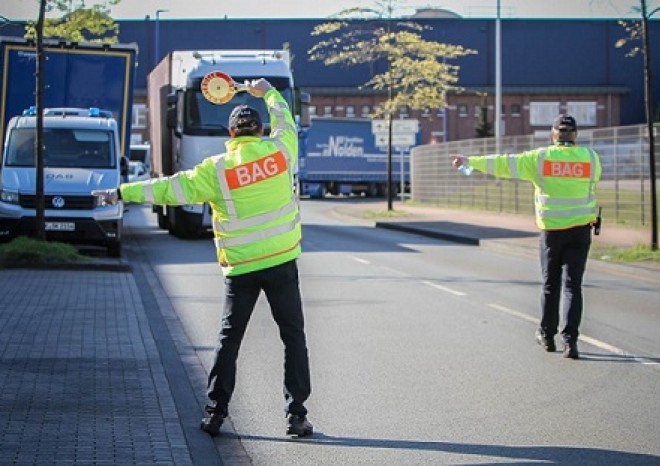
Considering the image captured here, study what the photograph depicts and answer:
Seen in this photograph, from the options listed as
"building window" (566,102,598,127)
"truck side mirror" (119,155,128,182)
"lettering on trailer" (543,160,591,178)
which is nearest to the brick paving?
"lettering on trailer" (543,160,591,178)

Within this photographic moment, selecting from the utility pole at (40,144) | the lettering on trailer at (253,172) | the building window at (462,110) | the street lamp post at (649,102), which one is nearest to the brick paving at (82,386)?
the lettering on trailer at (253,172)

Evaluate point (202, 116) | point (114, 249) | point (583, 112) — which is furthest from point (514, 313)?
point (583, 112)

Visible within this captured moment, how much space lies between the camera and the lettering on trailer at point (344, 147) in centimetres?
6800

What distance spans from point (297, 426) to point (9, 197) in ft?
50.2

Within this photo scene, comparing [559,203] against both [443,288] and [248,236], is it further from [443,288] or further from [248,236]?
[443,288]

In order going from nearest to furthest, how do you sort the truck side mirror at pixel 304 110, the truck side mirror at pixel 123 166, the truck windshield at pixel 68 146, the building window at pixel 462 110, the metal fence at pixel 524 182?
1. the truck windshield at pixel 68 146
2. the truck side mirror at pixel 123 166
3. the truck side mirror at pixel 304 110
4. the metal fence at pixel 524 182
5. the building window at pixel 462 110

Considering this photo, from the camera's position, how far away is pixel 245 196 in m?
7.25

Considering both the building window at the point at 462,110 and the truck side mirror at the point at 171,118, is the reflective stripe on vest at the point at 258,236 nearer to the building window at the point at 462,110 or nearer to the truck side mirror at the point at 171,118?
the truck side mirror at the point at 171,118

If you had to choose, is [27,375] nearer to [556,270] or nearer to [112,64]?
[556,270]

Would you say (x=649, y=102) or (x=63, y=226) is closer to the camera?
(x=649, y=102)

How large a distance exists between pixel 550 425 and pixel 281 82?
59.7 feet

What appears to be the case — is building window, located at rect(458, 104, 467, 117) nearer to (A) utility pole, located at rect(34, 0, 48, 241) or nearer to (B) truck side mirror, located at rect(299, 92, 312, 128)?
(B) truck side mirror, located at rect(299, 92, 312, 128)

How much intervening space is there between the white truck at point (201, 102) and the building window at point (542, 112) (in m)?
63.2

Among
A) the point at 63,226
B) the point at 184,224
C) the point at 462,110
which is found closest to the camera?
the point at 63,226
